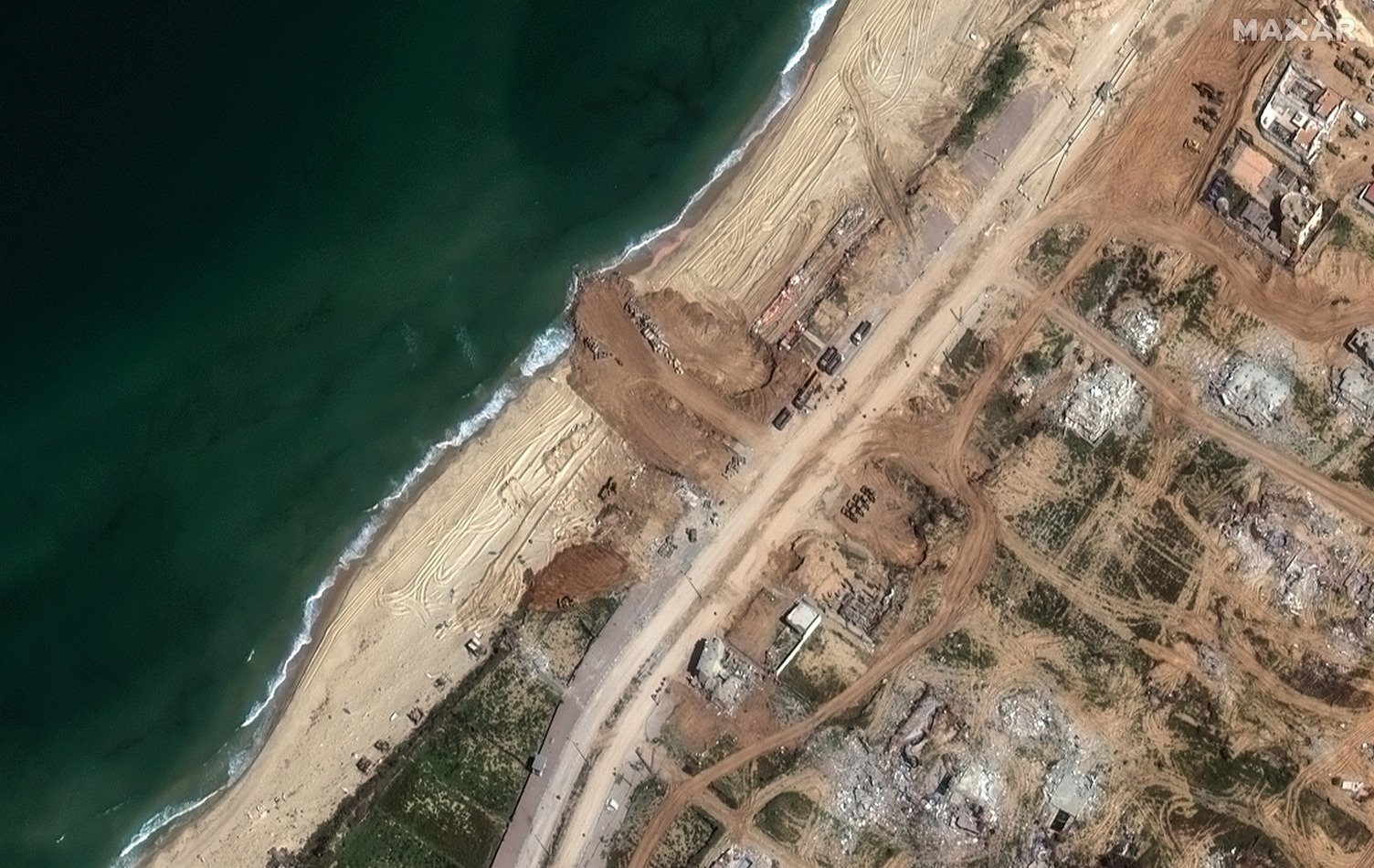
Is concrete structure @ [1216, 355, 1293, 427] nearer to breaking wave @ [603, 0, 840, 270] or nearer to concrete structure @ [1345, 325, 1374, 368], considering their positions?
concrete structure @ [1345, 325, 1374, 368]

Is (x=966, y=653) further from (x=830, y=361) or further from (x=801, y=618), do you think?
(x=830, y=361)

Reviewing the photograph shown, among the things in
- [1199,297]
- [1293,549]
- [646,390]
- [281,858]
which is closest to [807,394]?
[646,390]

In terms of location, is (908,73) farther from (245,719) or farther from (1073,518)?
(245,719)

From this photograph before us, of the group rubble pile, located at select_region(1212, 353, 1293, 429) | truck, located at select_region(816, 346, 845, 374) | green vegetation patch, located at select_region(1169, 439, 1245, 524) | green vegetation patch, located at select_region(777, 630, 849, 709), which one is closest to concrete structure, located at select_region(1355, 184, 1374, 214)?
rubble pile, located at select_region(1212, 353, 1293, 429)

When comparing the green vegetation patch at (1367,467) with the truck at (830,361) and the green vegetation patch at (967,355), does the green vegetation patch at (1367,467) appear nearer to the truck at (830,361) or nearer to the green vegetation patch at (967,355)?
the green vegetation patch at (967,355)

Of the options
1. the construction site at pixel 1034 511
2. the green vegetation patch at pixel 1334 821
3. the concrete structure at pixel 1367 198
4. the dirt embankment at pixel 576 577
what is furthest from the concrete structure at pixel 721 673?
the concrete structure at pixel 1367 198

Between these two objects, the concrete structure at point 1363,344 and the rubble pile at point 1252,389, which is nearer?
the concrete structure at point 1363,344
